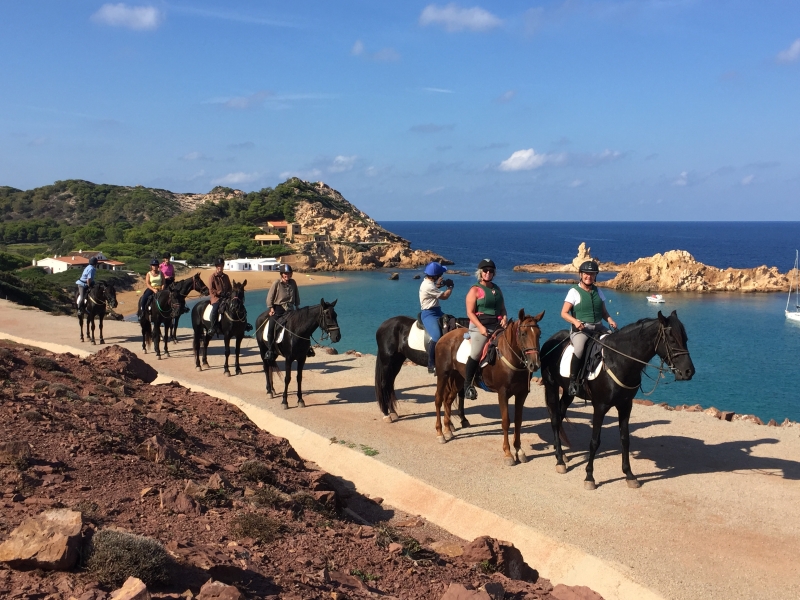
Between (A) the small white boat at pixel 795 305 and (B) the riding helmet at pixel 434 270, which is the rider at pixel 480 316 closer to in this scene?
(B) the riding helmet at pixel 434 270

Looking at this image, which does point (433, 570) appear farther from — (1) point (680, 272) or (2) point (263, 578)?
(1) point (680, 272)

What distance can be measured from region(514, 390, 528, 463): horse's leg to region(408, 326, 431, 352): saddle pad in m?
2.67

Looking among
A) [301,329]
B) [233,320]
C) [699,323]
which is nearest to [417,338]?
[301,329]

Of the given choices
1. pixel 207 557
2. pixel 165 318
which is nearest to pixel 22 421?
pixel 207 557

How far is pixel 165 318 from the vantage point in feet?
74.4

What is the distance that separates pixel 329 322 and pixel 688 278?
7712 centimetres

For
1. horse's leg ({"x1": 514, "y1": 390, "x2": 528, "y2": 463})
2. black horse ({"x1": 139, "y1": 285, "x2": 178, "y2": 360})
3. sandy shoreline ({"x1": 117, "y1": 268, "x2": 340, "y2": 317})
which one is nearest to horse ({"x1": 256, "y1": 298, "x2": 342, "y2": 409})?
horse's leg ({"x1": 514, "y1": 390, "x2": 528, "y2": 463})

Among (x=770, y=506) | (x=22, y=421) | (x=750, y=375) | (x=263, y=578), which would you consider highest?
(x=22, y=421)

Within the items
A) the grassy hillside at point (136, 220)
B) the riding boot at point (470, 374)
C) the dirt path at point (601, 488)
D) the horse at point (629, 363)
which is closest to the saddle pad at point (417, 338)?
the dirt path at point (601, 488)

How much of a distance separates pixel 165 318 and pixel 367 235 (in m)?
100

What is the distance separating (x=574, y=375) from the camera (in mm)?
11742

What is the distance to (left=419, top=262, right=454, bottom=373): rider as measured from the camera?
14.3 m

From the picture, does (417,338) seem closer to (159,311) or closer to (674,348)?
(674,348)

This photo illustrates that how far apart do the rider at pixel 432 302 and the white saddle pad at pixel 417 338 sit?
0.61ft
